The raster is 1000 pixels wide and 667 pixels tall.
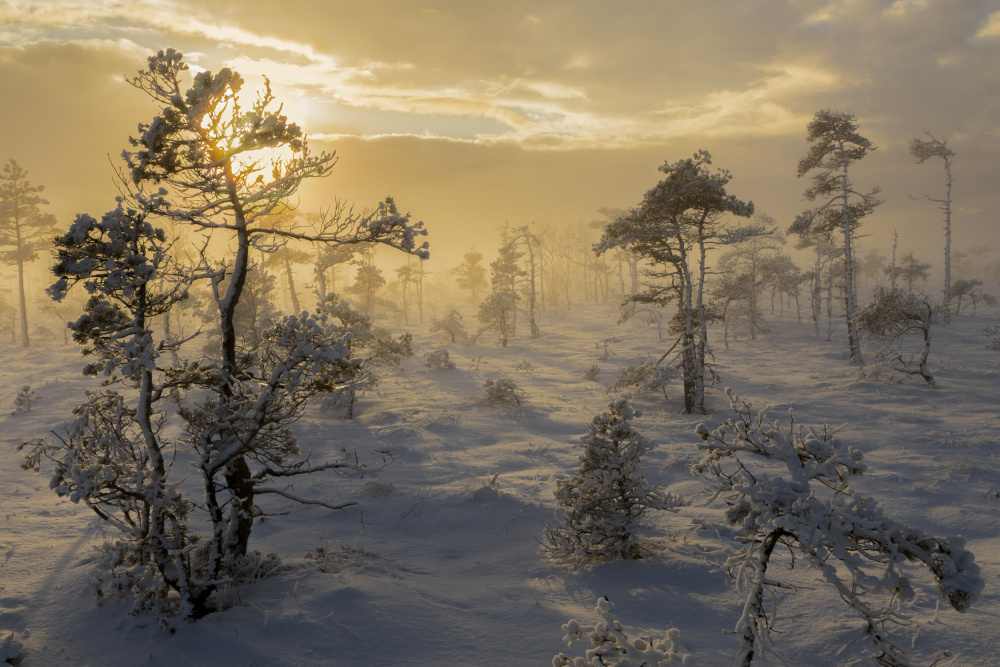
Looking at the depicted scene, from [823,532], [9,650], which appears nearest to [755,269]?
[823,532]

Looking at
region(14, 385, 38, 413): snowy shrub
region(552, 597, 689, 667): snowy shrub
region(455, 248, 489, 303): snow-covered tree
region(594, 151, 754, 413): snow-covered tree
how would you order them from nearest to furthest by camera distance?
region(552, 597, 689, 667): snowy shrub → region(594, 151, 754, 413): snow-covered tree → region(14, 385, 38, 413): snowy shrub → region(455, 248, 489, 303): snow-covered tree

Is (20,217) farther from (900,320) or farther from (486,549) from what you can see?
(900,320)

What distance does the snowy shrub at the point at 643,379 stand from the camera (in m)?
17.8

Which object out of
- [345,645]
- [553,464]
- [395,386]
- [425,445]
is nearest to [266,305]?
[395,386]

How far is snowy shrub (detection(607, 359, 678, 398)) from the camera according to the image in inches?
702

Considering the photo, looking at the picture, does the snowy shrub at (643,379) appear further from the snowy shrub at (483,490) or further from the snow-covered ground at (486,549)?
the snowy shrub at (483,490)

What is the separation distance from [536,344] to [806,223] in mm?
19427

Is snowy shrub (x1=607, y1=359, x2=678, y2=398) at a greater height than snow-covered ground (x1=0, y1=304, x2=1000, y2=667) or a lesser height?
greater

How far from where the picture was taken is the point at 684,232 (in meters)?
16.5

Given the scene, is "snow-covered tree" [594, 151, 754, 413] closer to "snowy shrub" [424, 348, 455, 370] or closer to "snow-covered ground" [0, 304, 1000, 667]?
"snow-covered ground" [0, 304, 1000, 667]

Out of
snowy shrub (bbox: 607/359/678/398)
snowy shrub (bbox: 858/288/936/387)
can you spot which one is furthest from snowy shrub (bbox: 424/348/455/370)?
snowy shrub (bbox: 858/288/936/387)

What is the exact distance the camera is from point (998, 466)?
1042 cm

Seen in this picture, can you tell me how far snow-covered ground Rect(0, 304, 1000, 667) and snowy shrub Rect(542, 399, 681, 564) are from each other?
0.38m

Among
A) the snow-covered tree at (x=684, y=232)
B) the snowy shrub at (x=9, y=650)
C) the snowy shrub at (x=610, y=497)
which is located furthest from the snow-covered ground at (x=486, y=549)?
the snow-covered tree at (x=684, y=232)
